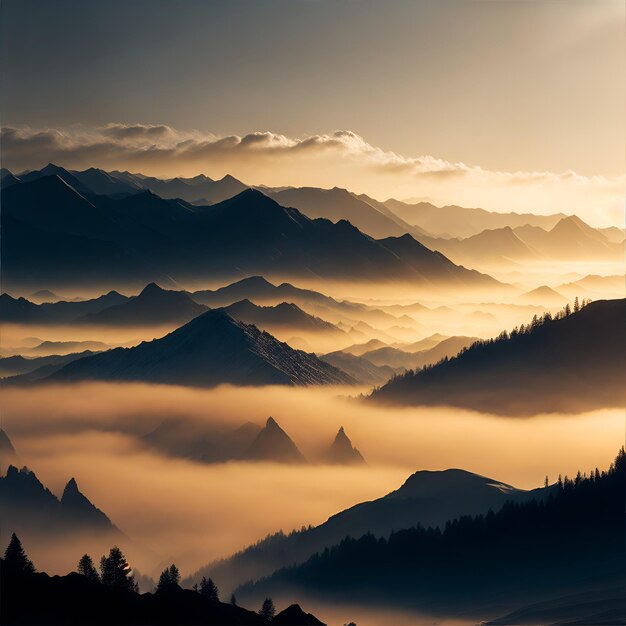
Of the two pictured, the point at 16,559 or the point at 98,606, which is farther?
the point at 16,559

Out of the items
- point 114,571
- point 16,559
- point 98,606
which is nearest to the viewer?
point 98,606

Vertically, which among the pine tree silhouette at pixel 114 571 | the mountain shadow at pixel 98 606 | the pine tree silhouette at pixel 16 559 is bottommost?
the mountain shadow at pixel 98 606

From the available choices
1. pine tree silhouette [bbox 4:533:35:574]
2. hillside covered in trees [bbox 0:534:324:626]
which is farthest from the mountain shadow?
pine tree silhouette [bbox 4:533:35:574]

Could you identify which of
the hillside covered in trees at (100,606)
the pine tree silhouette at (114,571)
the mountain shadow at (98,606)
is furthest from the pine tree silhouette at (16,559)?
the pine tree silhouette at (114,571)

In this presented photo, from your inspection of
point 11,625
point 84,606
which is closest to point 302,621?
point 84,606

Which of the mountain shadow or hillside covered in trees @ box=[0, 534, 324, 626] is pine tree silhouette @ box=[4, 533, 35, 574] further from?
the mountain shadow

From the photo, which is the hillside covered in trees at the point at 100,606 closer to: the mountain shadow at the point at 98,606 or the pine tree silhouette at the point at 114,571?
the mountain shadow at the point at 98,606

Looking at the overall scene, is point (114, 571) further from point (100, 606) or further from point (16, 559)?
point (100, 606)

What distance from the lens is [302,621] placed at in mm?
126250

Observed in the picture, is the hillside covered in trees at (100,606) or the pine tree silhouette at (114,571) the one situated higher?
the pine tree silhouette at (114,571)

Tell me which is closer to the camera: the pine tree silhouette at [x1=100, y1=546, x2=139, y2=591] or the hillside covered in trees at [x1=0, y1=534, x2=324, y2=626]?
the hillside covered in trees at [x1=0, y1=534, x2=324, y2=626]

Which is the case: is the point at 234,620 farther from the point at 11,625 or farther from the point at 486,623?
the point at 486,623

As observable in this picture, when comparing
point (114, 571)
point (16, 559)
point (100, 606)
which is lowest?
point (100, 606)

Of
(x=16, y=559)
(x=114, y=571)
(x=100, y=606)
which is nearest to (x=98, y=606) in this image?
(x=100, y=606)
